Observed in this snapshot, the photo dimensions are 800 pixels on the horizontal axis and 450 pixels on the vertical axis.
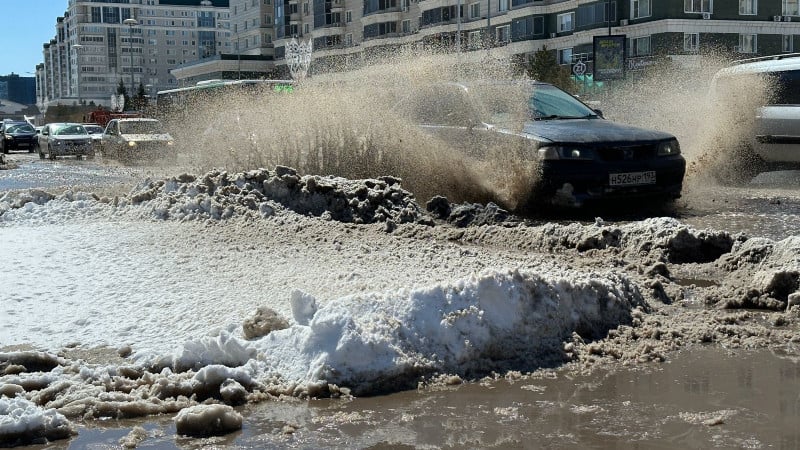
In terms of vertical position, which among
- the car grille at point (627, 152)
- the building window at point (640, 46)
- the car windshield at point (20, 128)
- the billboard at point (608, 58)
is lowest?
the car grille at point (627, 152)

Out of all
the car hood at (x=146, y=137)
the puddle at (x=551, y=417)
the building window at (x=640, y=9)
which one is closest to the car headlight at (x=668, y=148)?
the puddle at (x=551, y=417)

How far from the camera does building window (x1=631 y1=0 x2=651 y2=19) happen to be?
5547cm

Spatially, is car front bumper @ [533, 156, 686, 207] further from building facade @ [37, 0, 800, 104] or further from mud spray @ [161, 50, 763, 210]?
building facade @ [37, 0, 800, 104]

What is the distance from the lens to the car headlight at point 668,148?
10516mm

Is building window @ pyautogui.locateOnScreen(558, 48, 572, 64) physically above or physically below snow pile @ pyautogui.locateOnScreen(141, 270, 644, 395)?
above

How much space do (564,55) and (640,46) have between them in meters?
8.08

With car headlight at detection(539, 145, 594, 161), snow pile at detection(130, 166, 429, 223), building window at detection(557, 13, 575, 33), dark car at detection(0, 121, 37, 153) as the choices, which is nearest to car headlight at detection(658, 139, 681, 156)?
car headlight at detection(539, 145, 594, 161)

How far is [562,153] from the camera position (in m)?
9.92

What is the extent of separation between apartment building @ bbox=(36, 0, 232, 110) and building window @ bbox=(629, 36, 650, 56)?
124 m

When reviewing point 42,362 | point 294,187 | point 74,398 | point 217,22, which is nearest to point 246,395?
point 74,398

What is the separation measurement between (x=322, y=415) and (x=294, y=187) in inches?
219

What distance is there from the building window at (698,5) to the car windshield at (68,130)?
34.2m

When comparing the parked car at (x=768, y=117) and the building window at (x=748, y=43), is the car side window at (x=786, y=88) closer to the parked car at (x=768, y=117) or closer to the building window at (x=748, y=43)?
the parked car at (x=768, y=117)

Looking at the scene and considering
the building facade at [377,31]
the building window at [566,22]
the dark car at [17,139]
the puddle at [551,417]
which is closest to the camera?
the puddle at [551,417]
